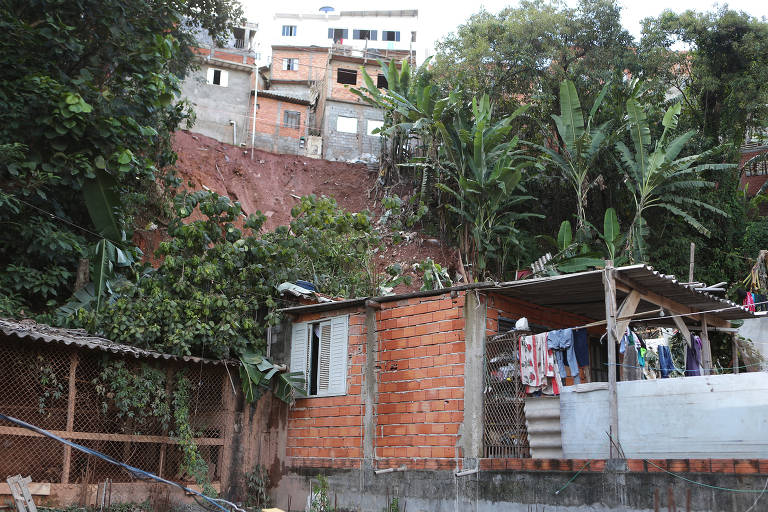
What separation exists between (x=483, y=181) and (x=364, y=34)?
29497mm

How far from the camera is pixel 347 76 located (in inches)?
Result: 1363

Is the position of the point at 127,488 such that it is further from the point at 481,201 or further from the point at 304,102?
the point at 304,102

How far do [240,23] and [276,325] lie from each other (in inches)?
447

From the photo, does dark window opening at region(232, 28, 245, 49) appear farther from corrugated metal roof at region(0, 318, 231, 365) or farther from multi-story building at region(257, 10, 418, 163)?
corrugated metal roof at region(0, 318, 231, 365)

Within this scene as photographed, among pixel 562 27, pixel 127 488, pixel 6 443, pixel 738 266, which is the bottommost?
pixel 127 488

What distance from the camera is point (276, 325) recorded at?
12.0m

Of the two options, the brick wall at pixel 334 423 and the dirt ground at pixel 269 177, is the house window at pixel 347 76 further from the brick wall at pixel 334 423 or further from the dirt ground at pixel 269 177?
the brick wall at pixel 334 423

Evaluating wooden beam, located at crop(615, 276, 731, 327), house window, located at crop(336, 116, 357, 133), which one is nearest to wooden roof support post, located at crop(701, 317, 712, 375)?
wooden beam, located at crop(615, 276, 731, 327)

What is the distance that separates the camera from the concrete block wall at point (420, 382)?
927 centimetres

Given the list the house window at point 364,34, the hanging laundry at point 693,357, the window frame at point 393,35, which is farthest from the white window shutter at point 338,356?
the house window at point 364,34

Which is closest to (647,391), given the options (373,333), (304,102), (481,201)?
(373,333)

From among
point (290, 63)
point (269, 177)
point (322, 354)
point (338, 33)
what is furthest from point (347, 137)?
Answer: point (322, 354)

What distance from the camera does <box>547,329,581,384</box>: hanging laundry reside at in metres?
8.55

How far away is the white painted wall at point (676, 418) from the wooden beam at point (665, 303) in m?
1.30
